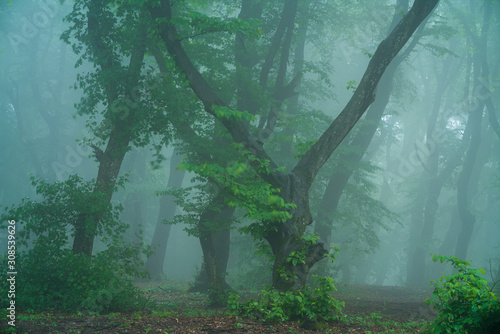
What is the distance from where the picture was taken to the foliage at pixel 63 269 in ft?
27.2

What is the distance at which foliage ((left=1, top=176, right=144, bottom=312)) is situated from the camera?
8289 millimetres

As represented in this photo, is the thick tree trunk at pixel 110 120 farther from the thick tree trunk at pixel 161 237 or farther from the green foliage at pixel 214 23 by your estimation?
the thick tree trunk at pixel 161 237

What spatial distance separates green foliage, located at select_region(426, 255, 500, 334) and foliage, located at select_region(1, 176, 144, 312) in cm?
634

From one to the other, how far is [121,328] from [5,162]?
29285 mm

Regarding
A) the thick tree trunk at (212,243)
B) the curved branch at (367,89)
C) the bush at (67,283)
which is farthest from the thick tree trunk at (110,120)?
the curved branch at (367,89)

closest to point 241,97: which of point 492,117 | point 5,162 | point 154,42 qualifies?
point 154,42

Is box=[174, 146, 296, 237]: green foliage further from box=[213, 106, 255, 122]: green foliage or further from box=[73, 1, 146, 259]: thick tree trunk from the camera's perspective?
box=[73, 1, 146, 259]: thick tree trunk

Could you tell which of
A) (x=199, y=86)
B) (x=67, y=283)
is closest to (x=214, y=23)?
(x=199, y=86)

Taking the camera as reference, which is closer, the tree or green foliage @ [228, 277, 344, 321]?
green foliage @ [228, 277, 344, 321]

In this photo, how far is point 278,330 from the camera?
6.16 meters

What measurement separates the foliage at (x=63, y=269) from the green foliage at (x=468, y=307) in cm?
634

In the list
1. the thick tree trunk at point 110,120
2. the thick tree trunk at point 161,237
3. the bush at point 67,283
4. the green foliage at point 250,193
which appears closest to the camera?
the green foliage at point 250,193

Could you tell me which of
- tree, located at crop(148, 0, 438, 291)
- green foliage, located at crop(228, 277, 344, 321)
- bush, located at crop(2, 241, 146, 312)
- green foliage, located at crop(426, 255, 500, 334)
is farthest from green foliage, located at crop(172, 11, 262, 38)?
green foliage, located at crop(426, 255, 500, 334)

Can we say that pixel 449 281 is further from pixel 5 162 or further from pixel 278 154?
pixel 5 162
